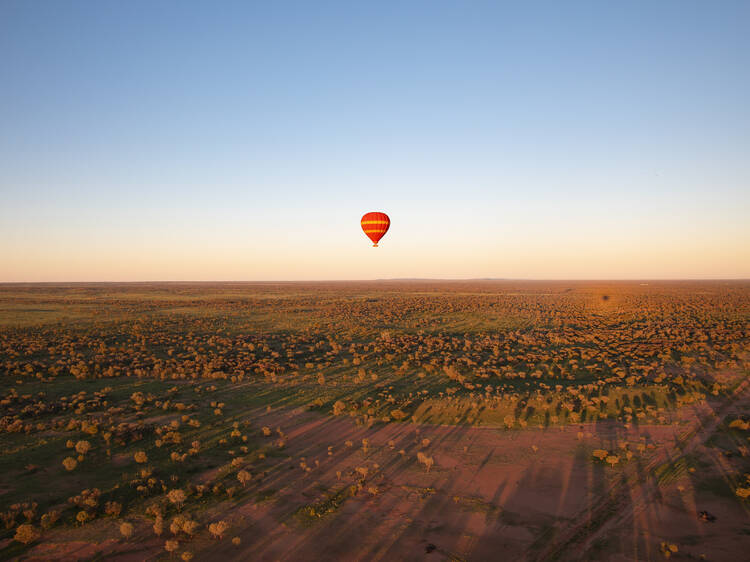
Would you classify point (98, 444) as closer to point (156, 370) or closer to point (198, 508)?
point (198, 508)

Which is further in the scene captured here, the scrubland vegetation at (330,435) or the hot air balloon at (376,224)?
the hot air balloon at (376,224)

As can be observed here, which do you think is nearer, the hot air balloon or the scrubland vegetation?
the scrubland vegetation

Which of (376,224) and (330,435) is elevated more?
(376,224)

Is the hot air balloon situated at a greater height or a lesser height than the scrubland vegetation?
greater

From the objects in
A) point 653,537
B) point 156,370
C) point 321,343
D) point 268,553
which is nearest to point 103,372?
point 156,370

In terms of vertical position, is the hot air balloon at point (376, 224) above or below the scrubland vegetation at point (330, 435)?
above
